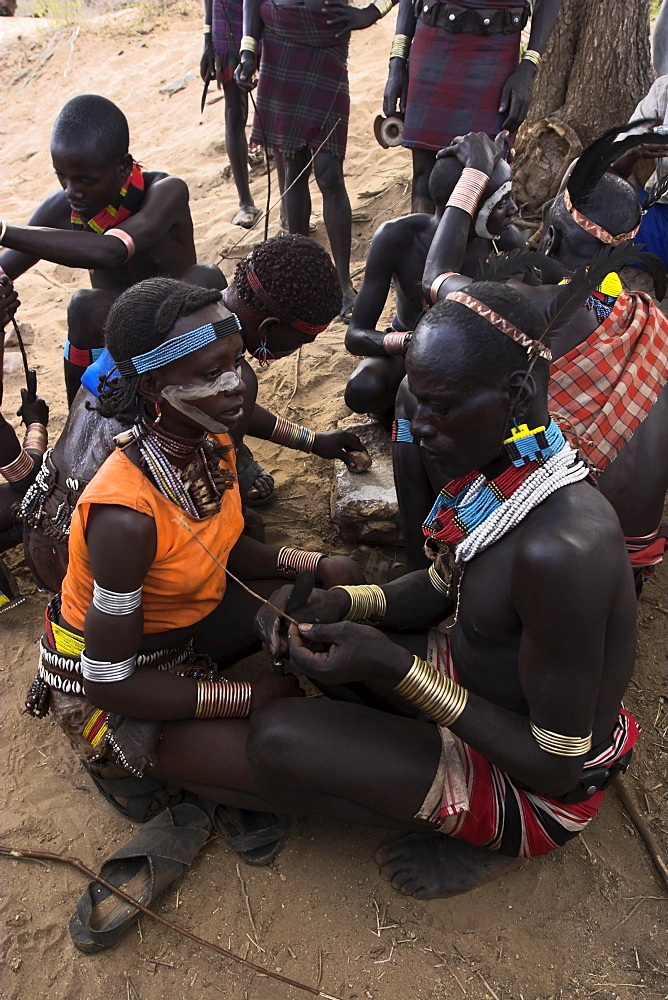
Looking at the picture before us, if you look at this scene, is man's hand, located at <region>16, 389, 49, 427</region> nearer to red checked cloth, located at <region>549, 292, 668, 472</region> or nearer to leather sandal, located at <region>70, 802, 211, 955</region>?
leather sandal, located at <region>70, 802, 211, 955</region>

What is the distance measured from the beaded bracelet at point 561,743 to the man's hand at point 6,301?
251cm

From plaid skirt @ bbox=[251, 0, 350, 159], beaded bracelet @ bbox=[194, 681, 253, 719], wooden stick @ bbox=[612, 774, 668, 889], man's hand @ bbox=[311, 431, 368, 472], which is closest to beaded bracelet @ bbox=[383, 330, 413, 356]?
man's hand @ bbox=[311, 431, 368, 472]

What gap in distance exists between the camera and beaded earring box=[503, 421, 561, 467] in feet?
5.52

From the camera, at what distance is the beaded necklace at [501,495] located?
5.52ft

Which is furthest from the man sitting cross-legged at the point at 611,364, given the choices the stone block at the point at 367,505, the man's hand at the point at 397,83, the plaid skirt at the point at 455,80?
the man's hand at the point at 397,83

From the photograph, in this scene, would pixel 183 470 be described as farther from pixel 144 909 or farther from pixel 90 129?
pixel 90 129

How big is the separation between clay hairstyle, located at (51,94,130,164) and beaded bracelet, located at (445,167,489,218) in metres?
1.45

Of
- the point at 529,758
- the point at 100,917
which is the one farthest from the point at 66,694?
the point at 529,758

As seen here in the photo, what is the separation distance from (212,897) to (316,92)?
455cm

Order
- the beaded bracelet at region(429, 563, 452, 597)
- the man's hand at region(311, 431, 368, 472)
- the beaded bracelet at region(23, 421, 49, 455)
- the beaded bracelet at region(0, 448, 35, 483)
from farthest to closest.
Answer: the man's hand at region(311, 431, 368, 472) → the beaded bracelet at region(23, 421, 49, 455) → the beaded bracelet at region(0, 448, 35, 483) → the beaded bracelet at region(429, 563, 452, 597)

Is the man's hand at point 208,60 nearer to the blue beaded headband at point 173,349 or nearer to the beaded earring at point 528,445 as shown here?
the blue beaded headband at point 173,349

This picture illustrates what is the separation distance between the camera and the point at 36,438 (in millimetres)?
3229

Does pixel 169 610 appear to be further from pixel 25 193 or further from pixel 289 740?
pixel 25 193

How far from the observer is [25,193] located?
757 centimetres
